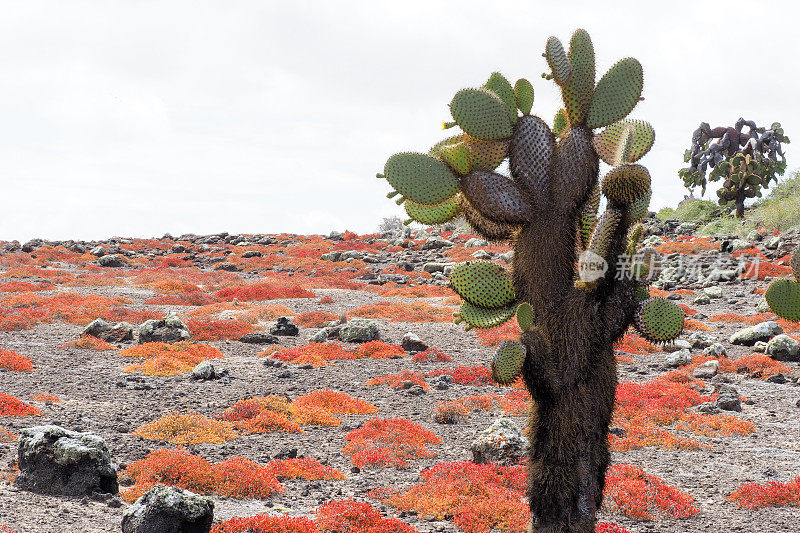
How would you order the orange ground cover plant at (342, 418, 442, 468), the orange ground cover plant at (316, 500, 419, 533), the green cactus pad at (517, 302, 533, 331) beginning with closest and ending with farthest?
the green cactus pad at (517, 302, 533, 331), the orange ground cover plant at (316, 500, 419, 533), the orange ground cover plant at (342, 418, 442, 468)

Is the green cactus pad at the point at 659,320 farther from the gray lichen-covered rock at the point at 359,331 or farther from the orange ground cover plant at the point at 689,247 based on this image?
the orange ground cover plant at the point at 689,247

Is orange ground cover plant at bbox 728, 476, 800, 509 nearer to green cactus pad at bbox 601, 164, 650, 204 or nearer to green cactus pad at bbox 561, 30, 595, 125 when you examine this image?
green cactus pad at bbox 601, 164, 650, 204

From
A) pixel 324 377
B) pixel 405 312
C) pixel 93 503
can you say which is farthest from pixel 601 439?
pixel 405 312

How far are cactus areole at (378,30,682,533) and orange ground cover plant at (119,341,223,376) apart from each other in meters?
10.8

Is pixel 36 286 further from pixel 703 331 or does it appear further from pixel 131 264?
pixel 703 331

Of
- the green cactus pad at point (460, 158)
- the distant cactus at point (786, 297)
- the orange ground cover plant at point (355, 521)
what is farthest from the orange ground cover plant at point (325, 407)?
the distant cactus at point (786, 297)

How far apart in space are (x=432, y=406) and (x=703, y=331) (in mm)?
11387

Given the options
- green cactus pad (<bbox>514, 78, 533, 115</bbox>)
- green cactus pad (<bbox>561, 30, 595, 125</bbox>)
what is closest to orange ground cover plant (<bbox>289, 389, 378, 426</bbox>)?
green cactus pad (<bbox>514, 78, 533, 115</bbox>)

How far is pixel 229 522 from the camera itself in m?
6.59

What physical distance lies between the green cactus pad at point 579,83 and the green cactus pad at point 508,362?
2200mm

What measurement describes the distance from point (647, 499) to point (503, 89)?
5.59 m

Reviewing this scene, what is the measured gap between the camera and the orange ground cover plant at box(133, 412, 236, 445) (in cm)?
999

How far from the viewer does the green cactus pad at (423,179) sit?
5547 millimetres

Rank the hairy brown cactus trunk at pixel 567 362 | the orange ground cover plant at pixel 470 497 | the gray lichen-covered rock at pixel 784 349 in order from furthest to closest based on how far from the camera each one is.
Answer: the gray lichen-covered rock at pixel 784 349, the orange ground cover plant at pixel 470 497, the hairy brown cactus trunk at pixel 567 362
